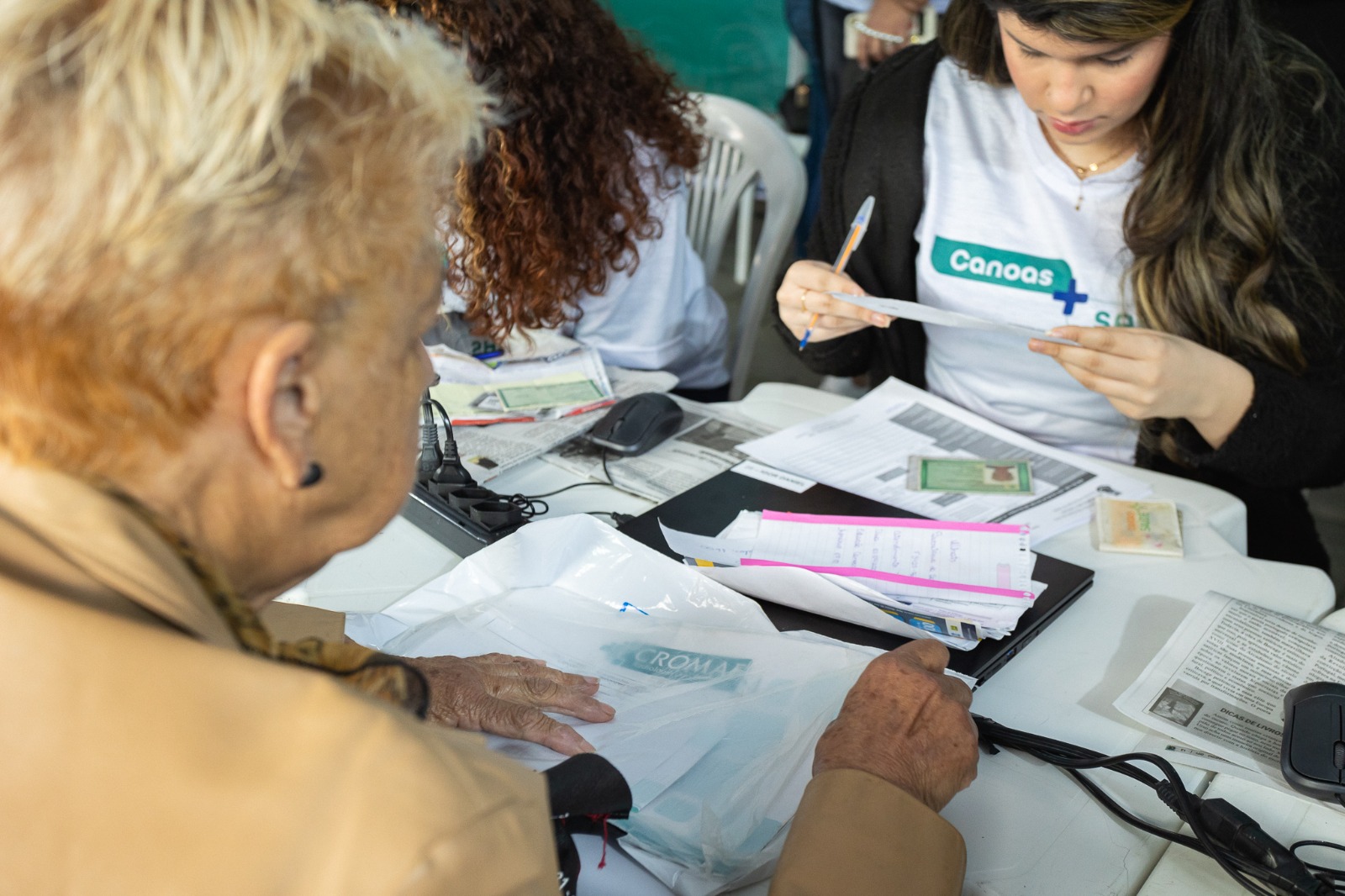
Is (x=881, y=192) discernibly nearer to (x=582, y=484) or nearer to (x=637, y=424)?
(x=637, y=424)

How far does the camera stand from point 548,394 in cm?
165

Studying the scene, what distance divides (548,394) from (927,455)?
22.2 inches

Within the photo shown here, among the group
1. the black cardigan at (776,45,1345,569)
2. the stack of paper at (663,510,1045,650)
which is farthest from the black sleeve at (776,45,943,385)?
the stack of paper at (663,510,1045,650)

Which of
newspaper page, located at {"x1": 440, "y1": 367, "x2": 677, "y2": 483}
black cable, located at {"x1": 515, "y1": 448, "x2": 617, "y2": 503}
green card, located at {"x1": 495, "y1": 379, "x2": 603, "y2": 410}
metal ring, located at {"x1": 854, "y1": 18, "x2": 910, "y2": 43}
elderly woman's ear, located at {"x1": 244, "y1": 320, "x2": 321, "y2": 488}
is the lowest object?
black cable, located at {"x1": 515, "y1": 448, "x2": 617, "y2": 503}

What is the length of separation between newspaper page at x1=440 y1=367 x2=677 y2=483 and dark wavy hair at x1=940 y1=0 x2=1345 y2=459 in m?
0.78

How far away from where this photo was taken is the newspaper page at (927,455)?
4.46ft

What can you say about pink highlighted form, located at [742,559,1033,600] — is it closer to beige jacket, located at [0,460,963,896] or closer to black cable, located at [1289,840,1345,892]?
black cable, located at [1289,840,1345,892]

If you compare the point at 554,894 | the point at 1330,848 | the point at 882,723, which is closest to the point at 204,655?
the point at 554,894

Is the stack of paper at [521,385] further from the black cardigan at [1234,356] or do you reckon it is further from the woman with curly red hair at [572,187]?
A: the black cardigan at [1234,356]

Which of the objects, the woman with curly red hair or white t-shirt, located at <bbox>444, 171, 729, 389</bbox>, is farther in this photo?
white t-shirt, located at <bbox>444, 171, 729, 389</bbox>

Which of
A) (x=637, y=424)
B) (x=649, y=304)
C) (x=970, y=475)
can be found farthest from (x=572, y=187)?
(x=970, y=475)

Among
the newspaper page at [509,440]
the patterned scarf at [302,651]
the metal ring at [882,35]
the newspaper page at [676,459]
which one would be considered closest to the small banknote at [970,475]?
the newspaper page at [676,459]

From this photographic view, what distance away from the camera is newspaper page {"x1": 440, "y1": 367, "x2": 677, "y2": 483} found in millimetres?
1460

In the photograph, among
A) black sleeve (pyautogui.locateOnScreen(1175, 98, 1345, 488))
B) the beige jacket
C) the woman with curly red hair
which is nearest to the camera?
the beige jacket
